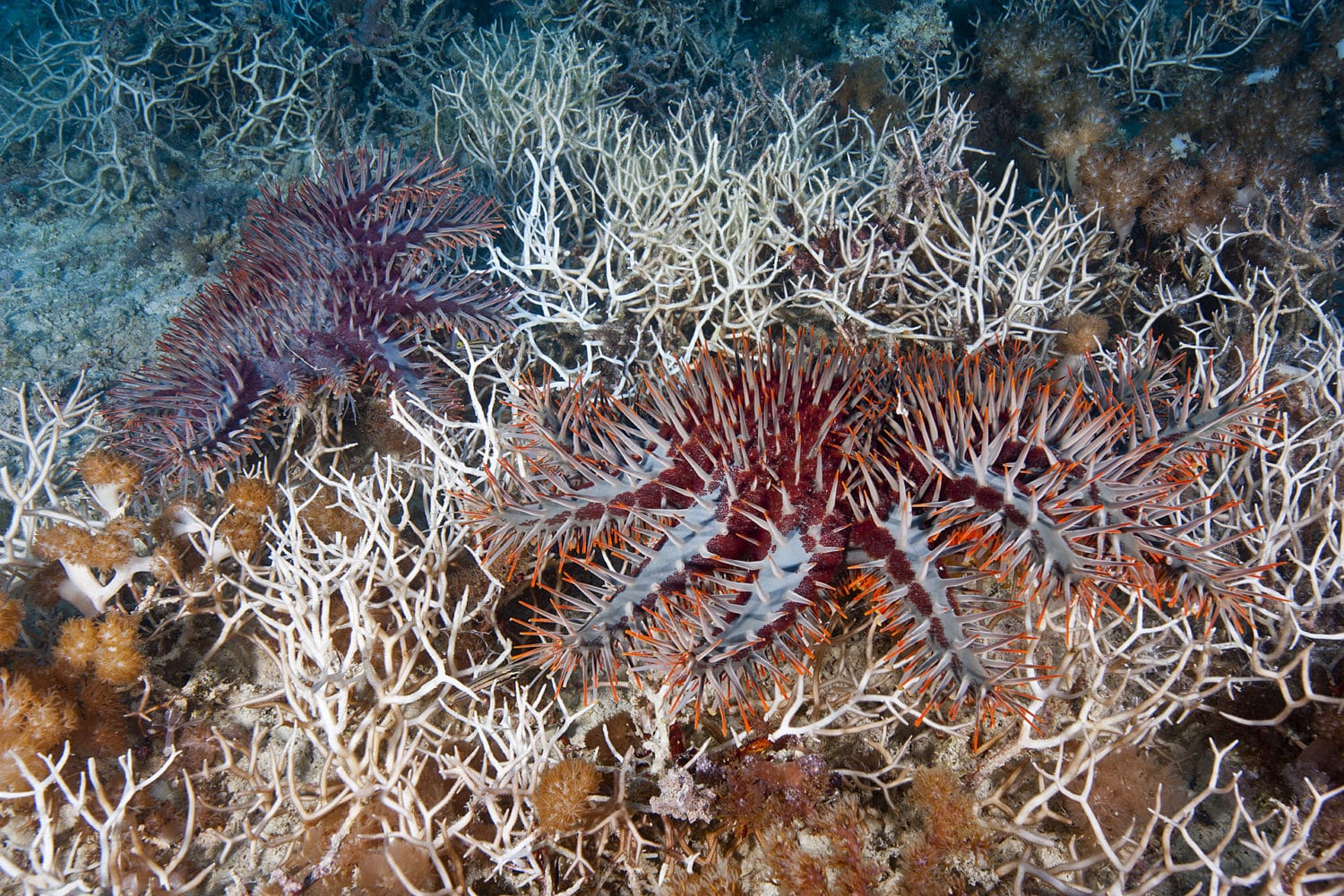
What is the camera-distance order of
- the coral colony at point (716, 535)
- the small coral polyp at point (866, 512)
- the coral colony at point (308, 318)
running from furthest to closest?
the coral colony at point (308, 318), the coral colony at point (716, 535), the small coral polyp at point (866, 512)

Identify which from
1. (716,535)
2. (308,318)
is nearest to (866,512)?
(716,535)

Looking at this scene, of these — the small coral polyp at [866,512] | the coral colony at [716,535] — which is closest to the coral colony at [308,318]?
the coral colony at [716,535]

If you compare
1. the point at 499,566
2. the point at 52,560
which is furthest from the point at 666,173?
the point at 52,560

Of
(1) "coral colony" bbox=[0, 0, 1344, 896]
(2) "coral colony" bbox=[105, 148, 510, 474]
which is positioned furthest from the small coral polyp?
(2) "coral colony" bbox=[105, 148, 510, 474]

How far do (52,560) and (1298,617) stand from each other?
498 centimetres

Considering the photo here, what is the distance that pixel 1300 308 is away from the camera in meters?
3.47

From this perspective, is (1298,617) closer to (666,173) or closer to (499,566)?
(499,566)

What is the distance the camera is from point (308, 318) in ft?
10.7

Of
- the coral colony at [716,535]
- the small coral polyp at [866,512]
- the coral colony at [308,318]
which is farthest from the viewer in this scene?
the coral colony at [308,318]

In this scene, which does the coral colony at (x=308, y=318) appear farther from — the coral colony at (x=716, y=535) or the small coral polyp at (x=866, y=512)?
the small coral polyp at (x=866, y=512)

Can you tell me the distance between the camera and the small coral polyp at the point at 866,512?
1.90 meters

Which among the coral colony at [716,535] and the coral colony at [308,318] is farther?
the coral colony at [308,318]

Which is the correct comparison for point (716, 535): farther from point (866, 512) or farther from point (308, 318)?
point (308, 318)

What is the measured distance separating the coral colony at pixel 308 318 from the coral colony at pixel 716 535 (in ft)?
0.09
